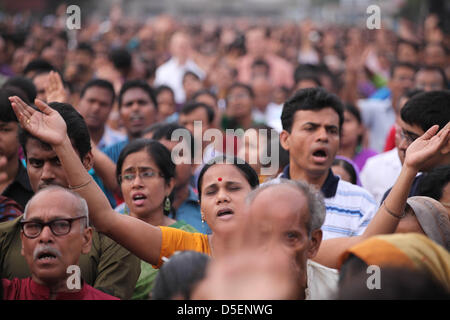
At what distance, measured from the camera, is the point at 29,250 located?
9.02 ft

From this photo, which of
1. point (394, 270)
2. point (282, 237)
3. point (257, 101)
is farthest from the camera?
point (257, 101)

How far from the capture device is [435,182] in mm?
3363

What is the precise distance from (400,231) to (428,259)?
949 mm

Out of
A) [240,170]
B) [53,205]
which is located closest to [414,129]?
[240,170]

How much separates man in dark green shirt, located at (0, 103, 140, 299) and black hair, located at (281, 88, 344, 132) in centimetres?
137

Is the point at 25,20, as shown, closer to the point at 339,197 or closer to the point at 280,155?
the point at 280,155

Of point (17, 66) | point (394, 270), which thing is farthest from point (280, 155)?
point (17, 66)

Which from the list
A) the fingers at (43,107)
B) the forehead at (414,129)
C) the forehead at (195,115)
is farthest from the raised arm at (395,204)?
the forehead at (195,115)

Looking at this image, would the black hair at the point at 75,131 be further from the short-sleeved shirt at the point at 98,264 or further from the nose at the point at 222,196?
the nose at the point at 222,196

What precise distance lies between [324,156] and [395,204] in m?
1.18

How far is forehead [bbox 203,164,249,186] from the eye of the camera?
3.53 meters

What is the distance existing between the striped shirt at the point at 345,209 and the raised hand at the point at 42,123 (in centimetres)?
166

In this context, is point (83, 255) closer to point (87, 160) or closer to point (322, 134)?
point (87, 160)

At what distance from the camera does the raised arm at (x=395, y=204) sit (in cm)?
294
